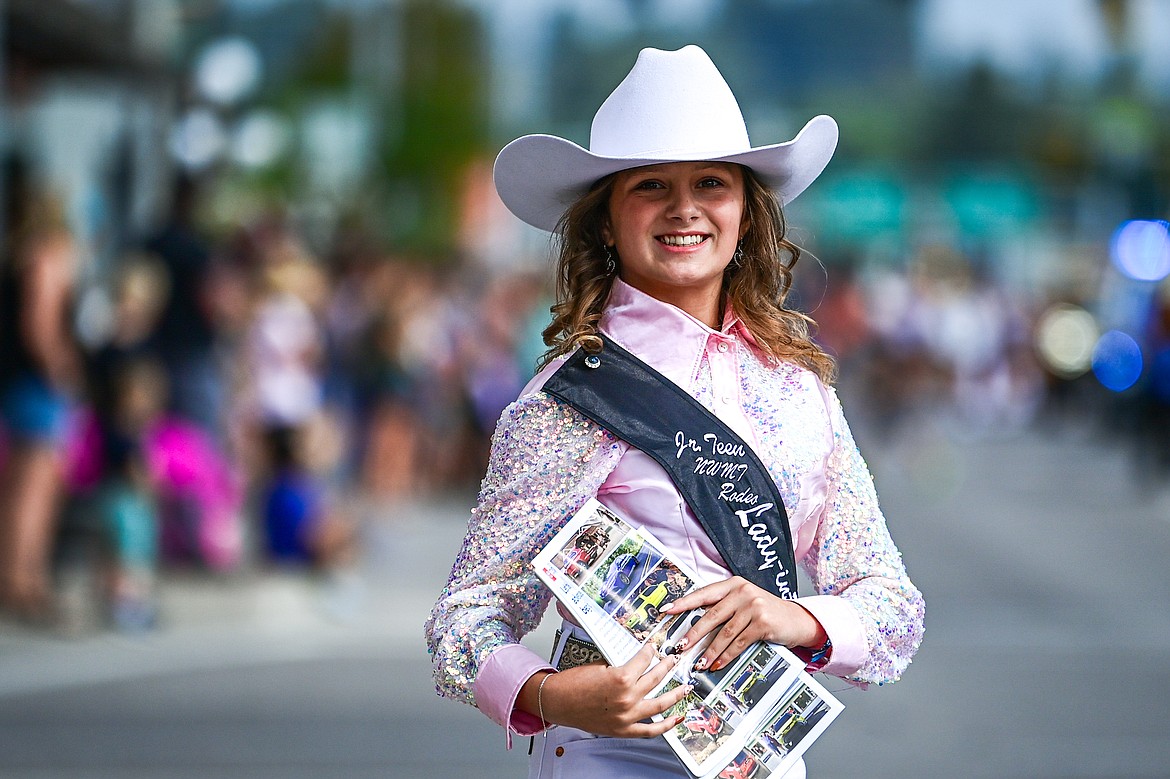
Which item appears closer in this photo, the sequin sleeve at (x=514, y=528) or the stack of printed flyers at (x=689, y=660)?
the stack of printed flyers at (x=689, y=660)

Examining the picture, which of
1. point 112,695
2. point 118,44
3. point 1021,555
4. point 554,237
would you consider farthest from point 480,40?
point 554,237

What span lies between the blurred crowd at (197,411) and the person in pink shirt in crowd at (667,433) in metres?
6.86

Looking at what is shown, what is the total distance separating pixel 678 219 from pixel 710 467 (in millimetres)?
404

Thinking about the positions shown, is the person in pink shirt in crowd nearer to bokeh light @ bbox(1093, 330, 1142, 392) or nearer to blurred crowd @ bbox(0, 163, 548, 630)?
blurred crowd @ bbox(0, 163, 548, 630)

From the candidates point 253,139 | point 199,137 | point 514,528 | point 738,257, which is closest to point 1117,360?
point 253,139

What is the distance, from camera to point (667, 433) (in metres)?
2.99

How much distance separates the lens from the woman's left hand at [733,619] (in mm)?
2805

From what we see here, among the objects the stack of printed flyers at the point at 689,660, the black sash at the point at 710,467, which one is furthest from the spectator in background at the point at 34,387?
the stack of printed flyers at the point at 689,660

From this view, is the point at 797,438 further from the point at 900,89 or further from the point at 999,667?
the point at 900,89

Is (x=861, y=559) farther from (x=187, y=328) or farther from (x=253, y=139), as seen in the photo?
(x=253, y=139)

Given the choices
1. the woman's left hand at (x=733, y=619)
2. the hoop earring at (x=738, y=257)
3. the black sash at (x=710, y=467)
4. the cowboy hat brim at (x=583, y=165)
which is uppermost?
the cowboy hat brim at (x=583, y=165)

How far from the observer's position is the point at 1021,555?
44.6ft

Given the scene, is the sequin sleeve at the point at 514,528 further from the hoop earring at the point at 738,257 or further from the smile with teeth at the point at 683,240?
the hoop earring at the point at 738,257

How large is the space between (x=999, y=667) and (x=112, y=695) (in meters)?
4.27
